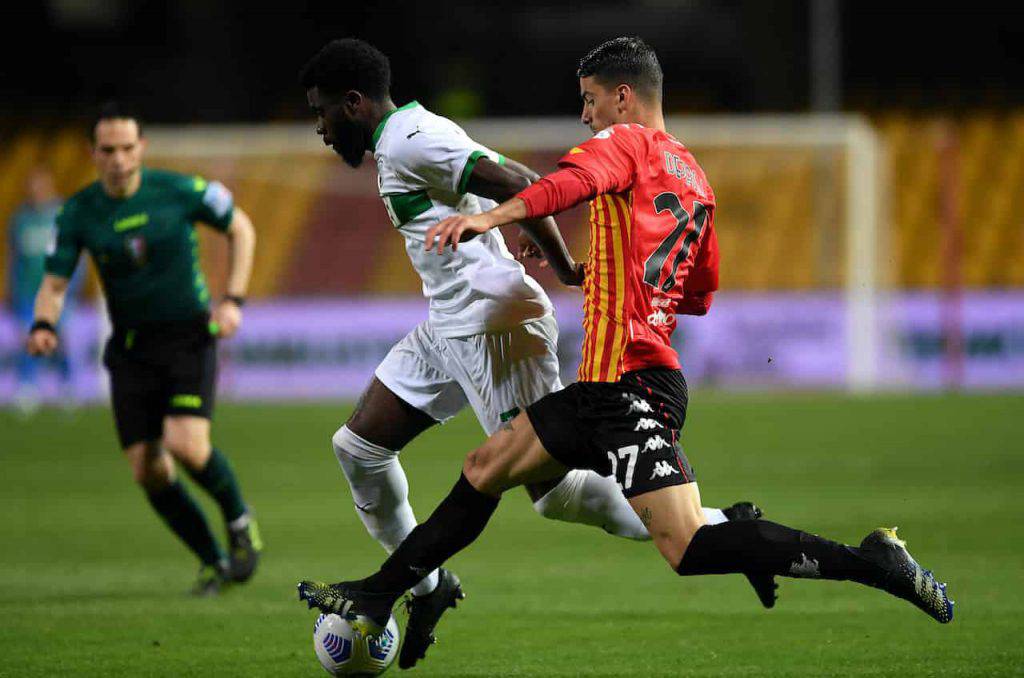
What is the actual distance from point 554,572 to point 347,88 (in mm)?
3159

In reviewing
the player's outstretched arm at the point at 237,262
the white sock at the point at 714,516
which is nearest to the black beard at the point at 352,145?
the white sock at the point at 714,516

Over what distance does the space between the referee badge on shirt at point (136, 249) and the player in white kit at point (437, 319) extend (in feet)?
7.20

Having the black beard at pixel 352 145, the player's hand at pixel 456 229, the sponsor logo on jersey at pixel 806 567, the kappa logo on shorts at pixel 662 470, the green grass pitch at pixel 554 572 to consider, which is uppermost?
the black beard at pixel 352 145

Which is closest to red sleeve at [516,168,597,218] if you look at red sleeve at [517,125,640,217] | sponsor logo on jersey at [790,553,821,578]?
red sleeve at [517,125,640,217]

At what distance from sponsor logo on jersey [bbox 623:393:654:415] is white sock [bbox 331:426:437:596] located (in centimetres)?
119

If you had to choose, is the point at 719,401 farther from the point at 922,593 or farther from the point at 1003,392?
the point at 922,593

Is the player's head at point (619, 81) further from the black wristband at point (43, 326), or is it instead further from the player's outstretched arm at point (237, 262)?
the black wristband at point (43, 326)

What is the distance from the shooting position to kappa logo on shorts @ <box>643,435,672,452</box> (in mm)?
4637

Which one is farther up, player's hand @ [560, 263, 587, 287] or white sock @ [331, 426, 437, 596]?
player's hand @ [560, 263, 587, 287]

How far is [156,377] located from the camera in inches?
287

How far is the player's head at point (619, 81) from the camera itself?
4.95m

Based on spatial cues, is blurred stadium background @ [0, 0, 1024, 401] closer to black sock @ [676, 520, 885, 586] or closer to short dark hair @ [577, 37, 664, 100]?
short dark hair @ [577, 37, 664, 100]

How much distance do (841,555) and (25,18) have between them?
26.8 metres

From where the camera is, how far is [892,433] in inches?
532
